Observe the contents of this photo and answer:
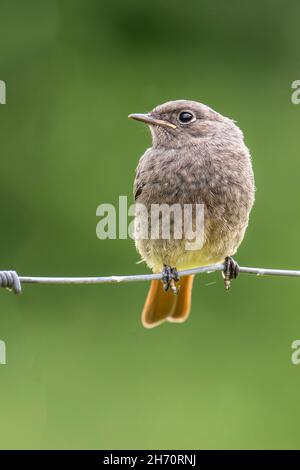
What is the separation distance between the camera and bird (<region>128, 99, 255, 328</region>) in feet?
18.2

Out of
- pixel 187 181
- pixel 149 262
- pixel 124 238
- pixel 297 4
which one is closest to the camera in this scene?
pixel 187 181

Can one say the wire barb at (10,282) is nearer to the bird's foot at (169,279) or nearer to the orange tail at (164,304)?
the bird's foot at (169,279)

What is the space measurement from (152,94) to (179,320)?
2.11 meters

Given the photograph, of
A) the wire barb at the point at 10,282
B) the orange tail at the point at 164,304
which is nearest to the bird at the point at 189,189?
the orange tail at the point at 164,304

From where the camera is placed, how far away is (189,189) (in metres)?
5.52

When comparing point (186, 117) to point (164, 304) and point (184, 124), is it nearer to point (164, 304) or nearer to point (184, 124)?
point (184, 124)

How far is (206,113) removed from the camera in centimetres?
604

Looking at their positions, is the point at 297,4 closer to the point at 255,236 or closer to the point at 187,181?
the point at 255,236

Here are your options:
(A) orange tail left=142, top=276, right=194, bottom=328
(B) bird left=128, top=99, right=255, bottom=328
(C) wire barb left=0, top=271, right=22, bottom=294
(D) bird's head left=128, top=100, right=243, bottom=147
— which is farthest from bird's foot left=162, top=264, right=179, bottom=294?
(C) wire barb left=0, top=271, right=22, bottom=294

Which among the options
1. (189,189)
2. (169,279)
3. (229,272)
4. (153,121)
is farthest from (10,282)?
(153,121)

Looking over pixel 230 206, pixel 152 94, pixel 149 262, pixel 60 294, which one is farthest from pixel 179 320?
pixel 152 94

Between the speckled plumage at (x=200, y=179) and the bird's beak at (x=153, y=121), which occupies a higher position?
the bird's beak at (x=153, y=121)

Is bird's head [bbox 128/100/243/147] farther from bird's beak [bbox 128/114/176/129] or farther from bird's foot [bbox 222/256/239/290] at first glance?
bird's foot [bbox 222/256/239/290]

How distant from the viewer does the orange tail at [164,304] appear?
611 centimetres
